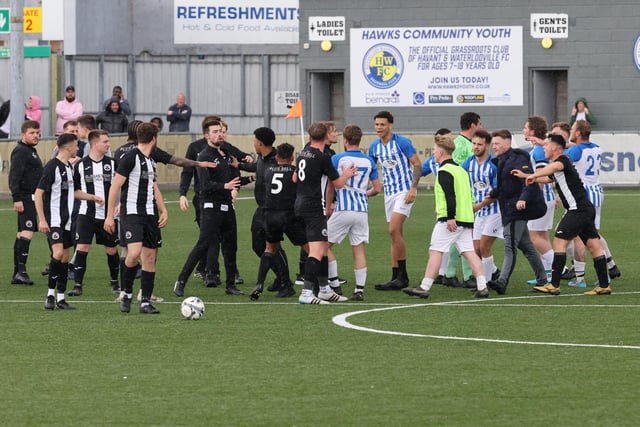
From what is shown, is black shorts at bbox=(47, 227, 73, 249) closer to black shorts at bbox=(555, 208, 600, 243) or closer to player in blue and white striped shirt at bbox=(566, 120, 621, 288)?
black shorts at bbox=(555, 208, 600, 243)

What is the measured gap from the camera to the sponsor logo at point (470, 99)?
3925 centimetres

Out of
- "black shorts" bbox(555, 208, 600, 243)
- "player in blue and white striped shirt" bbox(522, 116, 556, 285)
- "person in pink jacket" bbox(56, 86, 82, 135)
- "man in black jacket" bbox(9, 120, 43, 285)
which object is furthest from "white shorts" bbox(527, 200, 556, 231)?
"person in pink jacket" bbox(56, 86, 82, 135)

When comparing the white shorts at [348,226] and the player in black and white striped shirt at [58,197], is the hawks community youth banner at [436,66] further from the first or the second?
the player in black and white striped shirt at [58,197]

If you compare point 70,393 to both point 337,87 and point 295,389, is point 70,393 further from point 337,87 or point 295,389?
point 337,87

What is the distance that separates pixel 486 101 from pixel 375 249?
18.4m

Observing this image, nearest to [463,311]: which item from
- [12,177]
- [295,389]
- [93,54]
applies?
[295,389]

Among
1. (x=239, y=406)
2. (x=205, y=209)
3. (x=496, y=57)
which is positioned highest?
(x=496, y=57)

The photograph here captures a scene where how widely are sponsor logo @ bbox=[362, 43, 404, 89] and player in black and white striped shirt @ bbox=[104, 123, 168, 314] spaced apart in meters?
26.3

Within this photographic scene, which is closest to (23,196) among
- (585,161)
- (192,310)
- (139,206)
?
(139,206)

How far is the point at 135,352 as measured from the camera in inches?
460

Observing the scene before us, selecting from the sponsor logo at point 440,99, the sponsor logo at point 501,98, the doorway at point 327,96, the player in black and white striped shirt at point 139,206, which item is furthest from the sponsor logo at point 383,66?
the player in black and white striped shirt at point 139,206

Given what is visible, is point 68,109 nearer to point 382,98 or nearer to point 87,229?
point 382,98

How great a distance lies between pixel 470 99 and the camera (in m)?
39.3

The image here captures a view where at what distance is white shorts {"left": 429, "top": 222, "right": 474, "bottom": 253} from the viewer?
600 inches
